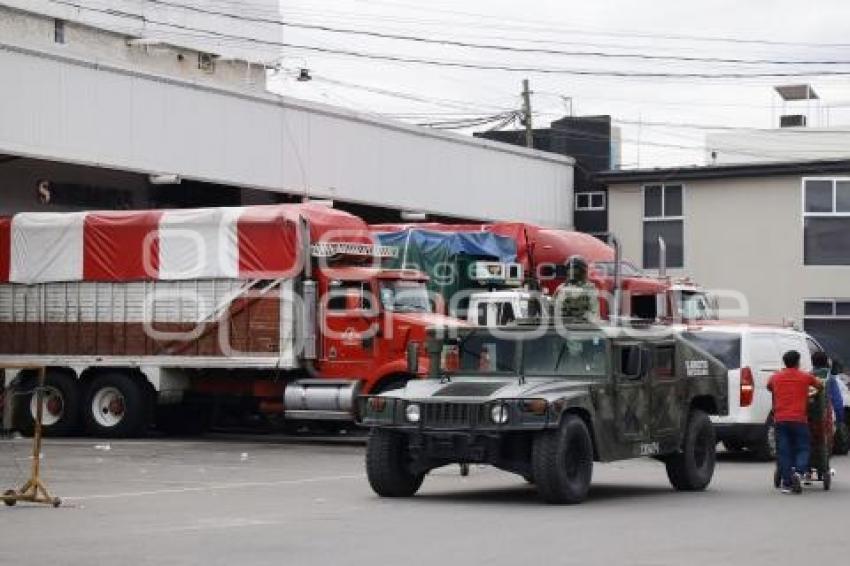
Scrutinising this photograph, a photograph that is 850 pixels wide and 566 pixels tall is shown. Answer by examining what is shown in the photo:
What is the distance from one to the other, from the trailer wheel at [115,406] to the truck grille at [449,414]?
40.3 feet

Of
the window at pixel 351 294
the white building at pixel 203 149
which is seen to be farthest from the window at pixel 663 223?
the window at pixel 351 294

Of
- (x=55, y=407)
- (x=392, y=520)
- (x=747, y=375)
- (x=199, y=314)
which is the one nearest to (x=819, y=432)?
(x=747, y=375)

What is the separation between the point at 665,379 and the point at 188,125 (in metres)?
17.1

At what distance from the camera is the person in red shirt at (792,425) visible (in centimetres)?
1828

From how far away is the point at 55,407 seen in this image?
28234 mm

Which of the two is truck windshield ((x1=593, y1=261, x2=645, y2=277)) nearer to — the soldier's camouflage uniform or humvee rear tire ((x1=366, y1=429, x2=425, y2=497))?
the soldier's camouflage uniform

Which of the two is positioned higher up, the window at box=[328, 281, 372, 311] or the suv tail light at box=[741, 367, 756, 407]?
the window at box=[328, 281, 372, 311]

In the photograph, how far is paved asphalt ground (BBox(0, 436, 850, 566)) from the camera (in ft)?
39.5

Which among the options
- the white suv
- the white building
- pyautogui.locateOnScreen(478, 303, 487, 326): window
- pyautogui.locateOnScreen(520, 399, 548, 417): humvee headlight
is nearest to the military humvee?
pyautogui.locateOnScreen(520, 399, 548, 417): humvee headlight

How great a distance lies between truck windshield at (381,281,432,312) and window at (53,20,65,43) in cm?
2642

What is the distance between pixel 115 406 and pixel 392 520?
1426 centimetres

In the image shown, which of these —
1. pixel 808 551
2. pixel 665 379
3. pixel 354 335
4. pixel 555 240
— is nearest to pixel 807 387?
pixel 665 379

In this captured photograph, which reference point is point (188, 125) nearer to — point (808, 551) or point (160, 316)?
point (160, 316)

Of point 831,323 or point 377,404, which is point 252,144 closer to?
point 831,323
